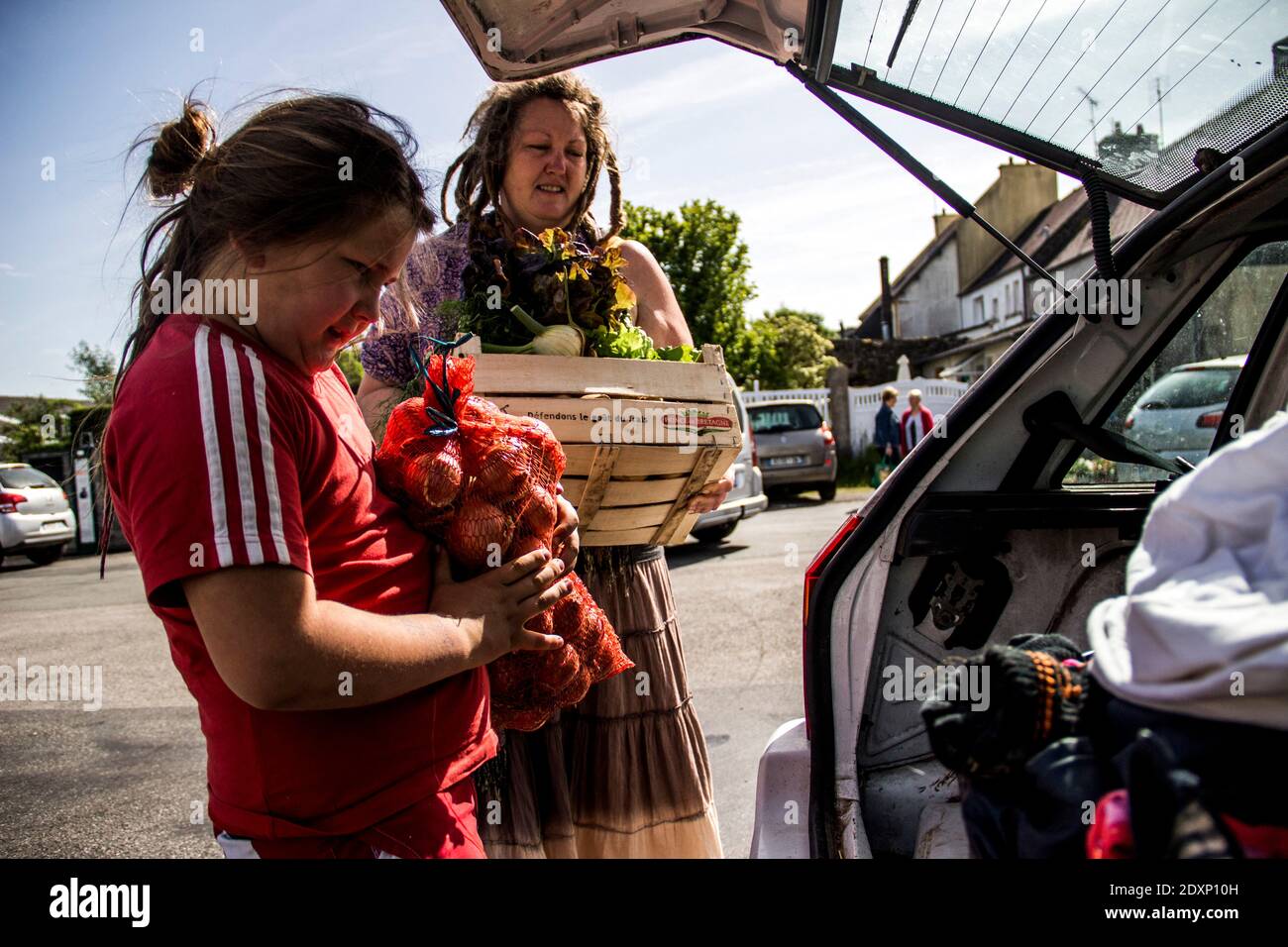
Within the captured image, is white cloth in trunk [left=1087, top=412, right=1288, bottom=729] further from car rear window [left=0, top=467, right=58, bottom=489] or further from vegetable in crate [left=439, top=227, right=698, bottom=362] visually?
car rear window [left=0, top=467, right=58, bottom=489]

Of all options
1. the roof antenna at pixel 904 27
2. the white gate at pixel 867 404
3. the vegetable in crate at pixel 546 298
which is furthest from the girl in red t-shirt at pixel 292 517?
the white gate at pixel 867 404

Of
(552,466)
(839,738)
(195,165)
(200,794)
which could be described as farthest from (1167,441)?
(200,794)

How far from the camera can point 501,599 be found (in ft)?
5.50

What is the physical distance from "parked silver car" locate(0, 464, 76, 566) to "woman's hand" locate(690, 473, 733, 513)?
15191 millimetres

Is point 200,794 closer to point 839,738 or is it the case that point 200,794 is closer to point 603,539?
point 603,539

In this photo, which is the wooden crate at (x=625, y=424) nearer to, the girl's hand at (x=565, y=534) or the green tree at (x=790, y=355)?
the girl's hand at (x=565, y=534)

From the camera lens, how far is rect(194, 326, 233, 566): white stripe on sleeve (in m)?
1.28

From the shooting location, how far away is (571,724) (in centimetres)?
264

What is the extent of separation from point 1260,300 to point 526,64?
191cm

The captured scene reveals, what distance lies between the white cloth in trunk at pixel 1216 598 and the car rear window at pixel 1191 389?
1.58m

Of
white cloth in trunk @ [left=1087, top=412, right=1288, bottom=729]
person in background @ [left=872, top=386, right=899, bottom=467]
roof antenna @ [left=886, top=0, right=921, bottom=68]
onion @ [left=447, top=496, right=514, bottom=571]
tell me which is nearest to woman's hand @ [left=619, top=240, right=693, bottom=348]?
roof antenna @ [left=886, top=0, right=921, bottom=68]

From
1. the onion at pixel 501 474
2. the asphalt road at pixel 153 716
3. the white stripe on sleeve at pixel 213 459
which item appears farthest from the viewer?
the asphalt road at pixel 153 716

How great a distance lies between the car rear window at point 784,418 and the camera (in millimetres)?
16844
